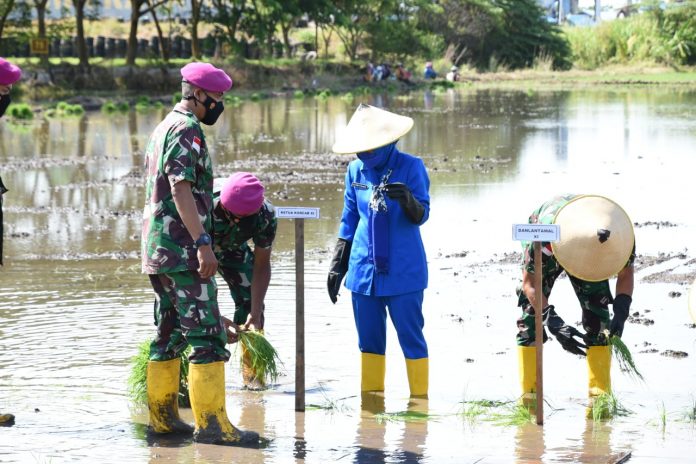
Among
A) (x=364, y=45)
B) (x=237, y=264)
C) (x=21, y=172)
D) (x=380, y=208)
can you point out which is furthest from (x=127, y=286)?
(x=364, y=45)

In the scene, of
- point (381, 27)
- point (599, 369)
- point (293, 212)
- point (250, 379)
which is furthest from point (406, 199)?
point (381, 27)

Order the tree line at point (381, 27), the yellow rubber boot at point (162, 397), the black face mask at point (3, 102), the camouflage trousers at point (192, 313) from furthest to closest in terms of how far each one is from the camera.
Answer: the tree line at point (381, 27) < the black face mask at point (3, 102) < the yellow rubber boot at point (162, 397) < the camouflage trousers at point (192, 313)

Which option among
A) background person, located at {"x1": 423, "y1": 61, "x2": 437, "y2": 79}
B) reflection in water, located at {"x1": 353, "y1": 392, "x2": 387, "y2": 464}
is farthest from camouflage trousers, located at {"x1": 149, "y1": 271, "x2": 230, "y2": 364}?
background person, located at {"x1": 423, "y1": 61, "x2": 437, "y2": 79}

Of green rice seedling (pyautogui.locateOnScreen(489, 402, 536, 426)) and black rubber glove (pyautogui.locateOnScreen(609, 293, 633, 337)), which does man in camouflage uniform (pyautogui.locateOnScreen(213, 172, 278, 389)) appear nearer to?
green rice seedling (pyautogui.locateOnScreen(489, 402, 536, 426))

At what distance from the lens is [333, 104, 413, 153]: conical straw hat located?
6.75 meters

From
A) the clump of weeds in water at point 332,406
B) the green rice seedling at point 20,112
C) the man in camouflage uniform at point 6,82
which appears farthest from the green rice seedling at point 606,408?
the green rice seedling at point 20,112

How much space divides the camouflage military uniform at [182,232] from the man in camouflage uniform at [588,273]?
6.01ft

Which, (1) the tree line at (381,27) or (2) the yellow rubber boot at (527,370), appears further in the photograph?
(1) the tree line at (381,27)

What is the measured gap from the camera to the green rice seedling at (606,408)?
6.64 meters

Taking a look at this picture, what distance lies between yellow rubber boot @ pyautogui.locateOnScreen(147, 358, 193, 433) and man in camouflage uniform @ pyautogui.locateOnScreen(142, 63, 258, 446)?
0.22 meters

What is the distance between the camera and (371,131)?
685cm

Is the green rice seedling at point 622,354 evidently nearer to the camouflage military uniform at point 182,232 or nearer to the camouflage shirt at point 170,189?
the camouflage military uniform at point 182,232

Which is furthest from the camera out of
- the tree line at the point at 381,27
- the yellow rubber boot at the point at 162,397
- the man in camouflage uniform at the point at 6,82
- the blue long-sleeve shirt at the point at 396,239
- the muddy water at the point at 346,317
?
the tree line at the point at 381,27

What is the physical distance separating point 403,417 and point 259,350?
3.15ft
